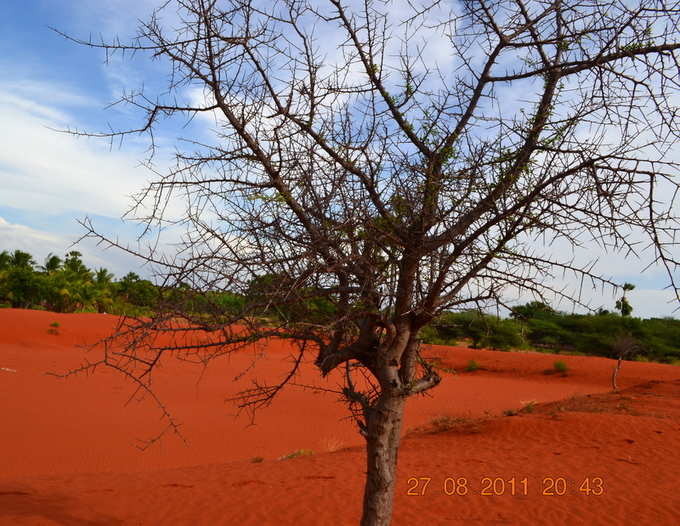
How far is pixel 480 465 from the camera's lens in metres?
11.0

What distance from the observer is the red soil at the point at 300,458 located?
27.3ft

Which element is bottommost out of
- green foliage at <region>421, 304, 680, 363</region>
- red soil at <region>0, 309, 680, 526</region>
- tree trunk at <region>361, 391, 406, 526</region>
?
red soil at <region>0, 309, 680, 526</region>

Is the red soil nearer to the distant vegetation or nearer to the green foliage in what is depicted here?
the distant vegetation

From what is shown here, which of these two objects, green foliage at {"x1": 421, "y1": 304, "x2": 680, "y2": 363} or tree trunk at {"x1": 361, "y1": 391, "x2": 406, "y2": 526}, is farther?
green foliage at {"x1": 421, "y1": 304, "x2": 680, "y2": 363}

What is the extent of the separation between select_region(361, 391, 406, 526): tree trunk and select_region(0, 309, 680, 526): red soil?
0.97 meters

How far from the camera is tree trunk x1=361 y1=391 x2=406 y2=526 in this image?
179 inches

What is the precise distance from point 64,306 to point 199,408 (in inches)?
1062

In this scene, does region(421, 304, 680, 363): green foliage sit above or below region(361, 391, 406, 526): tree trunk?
above
